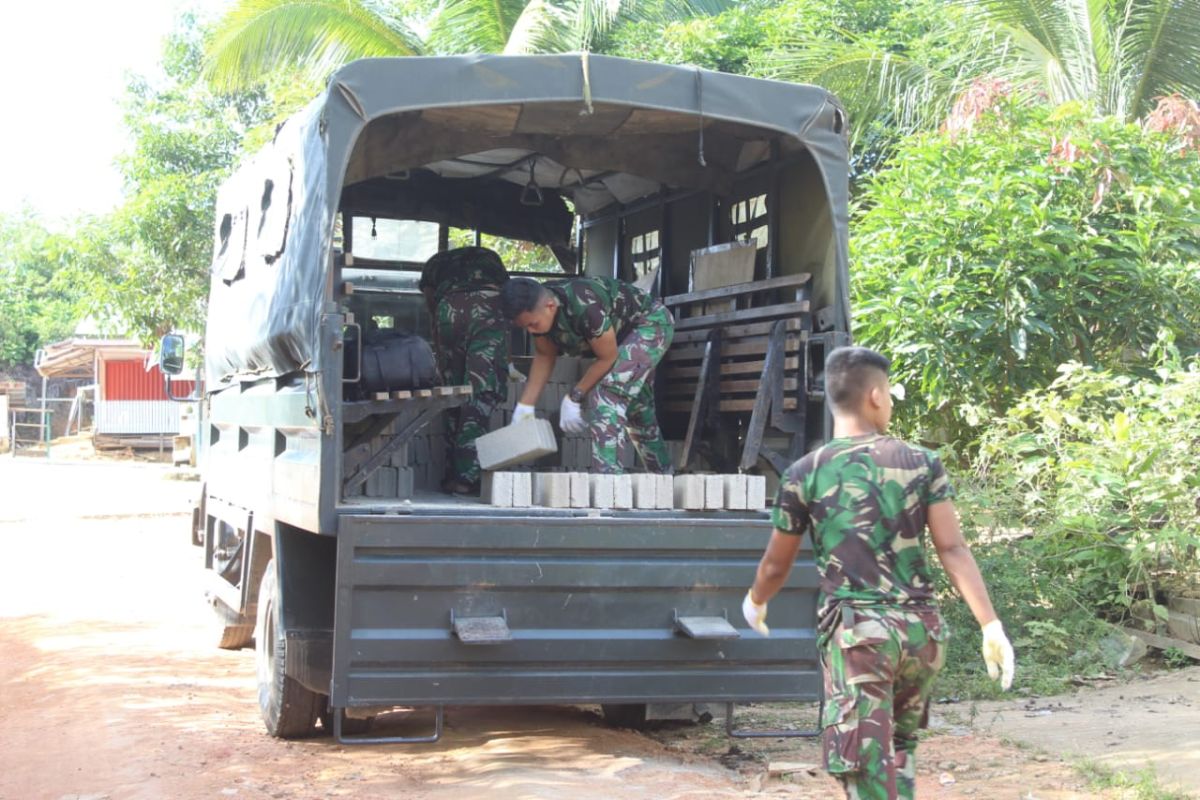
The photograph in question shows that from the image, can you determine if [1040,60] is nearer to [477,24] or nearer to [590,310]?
[477,24]

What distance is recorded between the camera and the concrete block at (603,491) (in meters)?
5.39

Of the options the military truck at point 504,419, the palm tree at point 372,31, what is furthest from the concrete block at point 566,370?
the palm tree at point 372,31

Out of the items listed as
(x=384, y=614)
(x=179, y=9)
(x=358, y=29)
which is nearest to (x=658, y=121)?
(x=384, y=614)

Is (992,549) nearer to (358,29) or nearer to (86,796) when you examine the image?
(86,796)

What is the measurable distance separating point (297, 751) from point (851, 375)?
3.24 m

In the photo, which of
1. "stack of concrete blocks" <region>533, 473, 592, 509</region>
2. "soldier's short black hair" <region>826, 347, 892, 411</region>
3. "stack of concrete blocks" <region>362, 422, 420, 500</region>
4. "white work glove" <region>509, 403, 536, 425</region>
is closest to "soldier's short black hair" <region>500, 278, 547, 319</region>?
"white work glove" <region>509, 403, 536, 425</region>

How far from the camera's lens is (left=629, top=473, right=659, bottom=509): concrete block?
5.45m

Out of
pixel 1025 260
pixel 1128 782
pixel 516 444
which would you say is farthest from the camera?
pixel 1025 260

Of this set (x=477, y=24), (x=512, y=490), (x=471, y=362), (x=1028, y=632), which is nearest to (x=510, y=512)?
(x=512, y=490)

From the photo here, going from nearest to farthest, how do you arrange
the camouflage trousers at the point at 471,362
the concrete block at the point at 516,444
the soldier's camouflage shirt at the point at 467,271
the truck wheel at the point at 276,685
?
the truck wheel at the point at 276,685 < the concrete block at the point at 516,444 < the camouflage trousers at the point at 471,362 < the soldier's camouflage shirt at the point at 467,271

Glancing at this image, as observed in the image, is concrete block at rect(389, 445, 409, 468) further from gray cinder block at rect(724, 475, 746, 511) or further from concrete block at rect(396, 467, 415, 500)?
gray cinder block at rect(724, 475, 746, 511)

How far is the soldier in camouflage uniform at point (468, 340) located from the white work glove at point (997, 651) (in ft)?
11.2

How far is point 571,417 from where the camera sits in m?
6.53

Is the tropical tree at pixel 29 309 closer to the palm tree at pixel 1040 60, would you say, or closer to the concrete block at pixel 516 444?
the palm tree at pixel 1040 60
